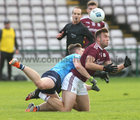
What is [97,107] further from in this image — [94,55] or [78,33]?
[78,33]

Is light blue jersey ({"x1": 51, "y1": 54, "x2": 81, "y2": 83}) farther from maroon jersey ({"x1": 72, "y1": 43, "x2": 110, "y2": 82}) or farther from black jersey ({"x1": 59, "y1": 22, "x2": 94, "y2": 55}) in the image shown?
black jersey ({"x1": 59, "y1": 22, "x2": 94, "y2": 55})

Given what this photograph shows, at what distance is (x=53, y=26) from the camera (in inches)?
796

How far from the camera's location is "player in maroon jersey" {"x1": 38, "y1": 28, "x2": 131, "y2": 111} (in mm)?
8445

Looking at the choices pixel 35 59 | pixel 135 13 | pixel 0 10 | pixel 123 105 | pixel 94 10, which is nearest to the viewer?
pixel 123 105

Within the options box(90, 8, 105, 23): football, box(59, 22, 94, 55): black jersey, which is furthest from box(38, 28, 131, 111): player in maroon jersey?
box(59, 22, 94, 55): black jersey

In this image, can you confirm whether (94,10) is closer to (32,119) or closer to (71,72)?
(71,72)

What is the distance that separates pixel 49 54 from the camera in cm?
1808

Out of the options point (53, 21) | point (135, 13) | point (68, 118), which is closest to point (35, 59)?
point (53, 21)

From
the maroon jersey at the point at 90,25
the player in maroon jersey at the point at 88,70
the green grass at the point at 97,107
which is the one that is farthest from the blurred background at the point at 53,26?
the player in maroon jersey at the point at 88,70

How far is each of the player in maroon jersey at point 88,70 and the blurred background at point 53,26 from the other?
8.88 metres

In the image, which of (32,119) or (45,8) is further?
(45,8)

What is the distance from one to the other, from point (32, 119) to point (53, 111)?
5.48ft

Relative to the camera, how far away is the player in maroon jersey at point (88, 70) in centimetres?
845

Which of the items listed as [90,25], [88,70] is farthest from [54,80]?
[90,25]
